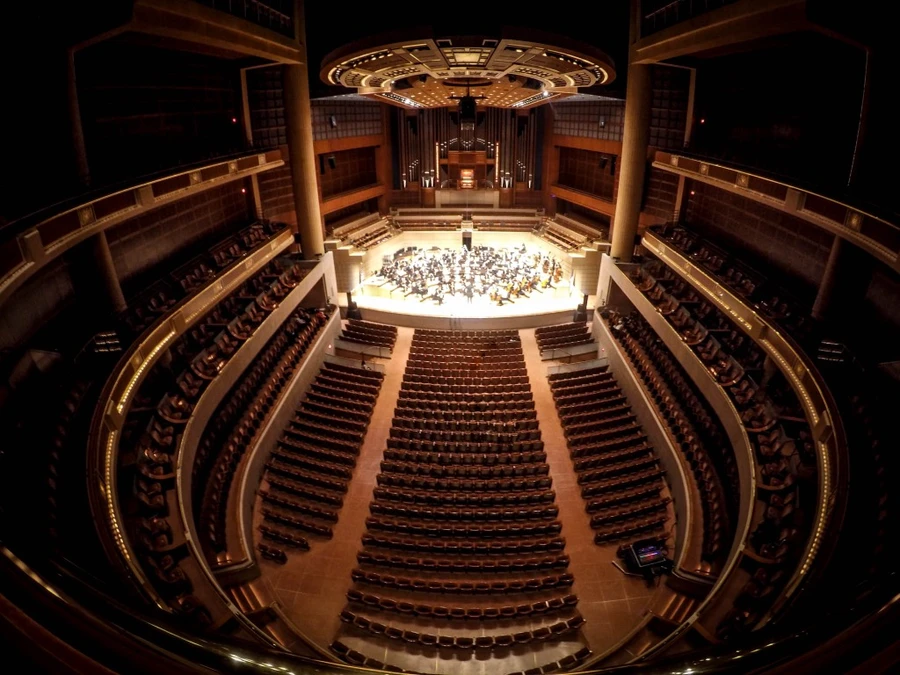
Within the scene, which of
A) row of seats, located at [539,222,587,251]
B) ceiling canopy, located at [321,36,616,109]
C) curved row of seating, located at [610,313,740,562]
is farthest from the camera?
row of seats, located at [539,222,587,251]

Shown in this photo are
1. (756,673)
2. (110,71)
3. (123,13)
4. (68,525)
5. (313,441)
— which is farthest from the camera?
(313,441)

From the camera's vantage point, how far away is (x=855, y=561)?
4.65 meters

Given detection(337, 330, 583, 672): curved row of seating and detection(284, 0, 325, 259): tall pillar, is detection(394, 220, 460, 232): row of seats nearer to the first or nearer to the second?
detection(284, 0, 325, 259): tall pillar

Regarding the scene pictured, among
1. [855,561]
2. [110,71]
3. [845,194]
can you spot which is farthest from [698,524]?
[110,71]

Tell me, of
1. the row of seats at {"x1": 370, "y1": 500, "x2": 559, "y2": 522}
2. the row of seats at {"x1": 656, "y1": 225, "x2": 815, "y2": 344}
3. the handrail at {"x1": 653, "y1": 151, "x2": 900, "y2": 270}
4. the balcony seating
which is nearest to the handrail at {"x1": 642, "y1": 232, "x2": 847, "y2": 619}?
the row of seats at {"x1": 656, "y1": 225, "x2": 815, "y2": 344}

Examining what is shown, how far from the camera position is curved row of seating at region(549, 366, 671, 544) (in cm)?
874

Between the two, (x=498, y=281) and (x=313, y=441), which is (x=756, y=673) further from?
(x=498, y=281)

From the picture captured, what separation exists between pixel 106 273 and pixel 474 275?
11.6 meters

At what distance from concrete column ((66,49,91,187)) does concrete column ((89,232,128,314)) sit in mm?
939

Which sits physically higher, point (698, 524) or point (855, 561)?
point (855, 561)

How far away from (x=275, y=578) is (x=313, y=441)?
338cm

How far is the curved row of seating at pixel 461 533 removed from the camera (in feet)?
23.5

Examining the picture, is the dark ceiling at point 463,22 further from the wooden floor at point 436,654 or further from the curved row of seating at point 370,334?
the wooden floor at point 436,654

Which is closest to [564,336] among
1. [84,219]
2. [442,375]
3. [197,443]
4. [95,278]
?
[442,375]
